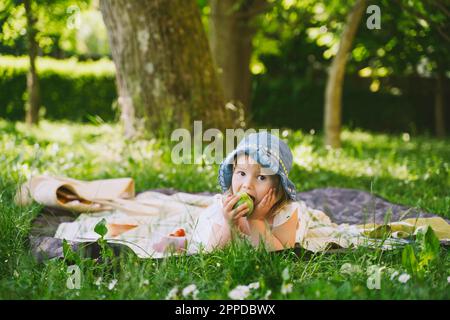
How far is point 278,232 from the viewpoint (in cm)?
336

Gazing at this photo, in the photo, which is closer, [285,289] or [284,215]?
[285,289]

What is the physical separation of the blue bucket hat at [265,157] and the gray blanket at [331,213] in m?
0.48

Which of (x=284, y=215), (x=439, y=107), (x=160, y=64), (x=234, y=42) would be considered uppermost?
(x=234, y=42)

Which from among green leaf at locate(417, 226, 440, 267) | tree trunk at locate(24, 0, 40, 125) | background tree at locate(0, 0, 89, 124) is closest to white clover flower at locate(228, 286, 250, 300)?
green leaf at locate(417, 226, 440, 267)

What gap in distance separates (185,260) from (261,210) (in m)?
0.52

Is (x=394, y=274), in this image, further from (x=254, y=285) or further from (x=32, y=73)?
(x=32, y=73)

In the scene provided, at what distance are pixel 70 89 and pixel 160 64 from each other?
7747 mm

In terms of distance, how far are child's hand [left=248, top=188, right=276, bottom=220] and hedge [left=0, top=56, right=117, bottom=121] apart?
32.2ft

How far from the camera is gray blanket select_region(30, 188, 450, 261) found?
325cm

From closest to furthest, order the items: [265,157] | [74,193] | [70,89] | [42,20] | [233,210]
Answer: [233,210]
[265,157]
[74,193]
[42,20]
[70,89]

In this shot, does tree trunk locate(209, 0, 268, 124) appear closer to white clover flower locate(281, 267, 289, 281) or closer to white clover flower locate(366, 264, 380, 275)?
white clover flower locate(366, 264, 380, 275)

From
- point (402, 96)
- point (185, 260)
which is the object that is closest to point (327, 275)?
point (185, 260)

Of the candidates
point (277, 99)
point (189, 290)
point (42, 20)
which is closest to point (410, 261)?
point (189, 290)

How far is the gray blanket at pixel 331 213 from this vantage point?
10.7ft
